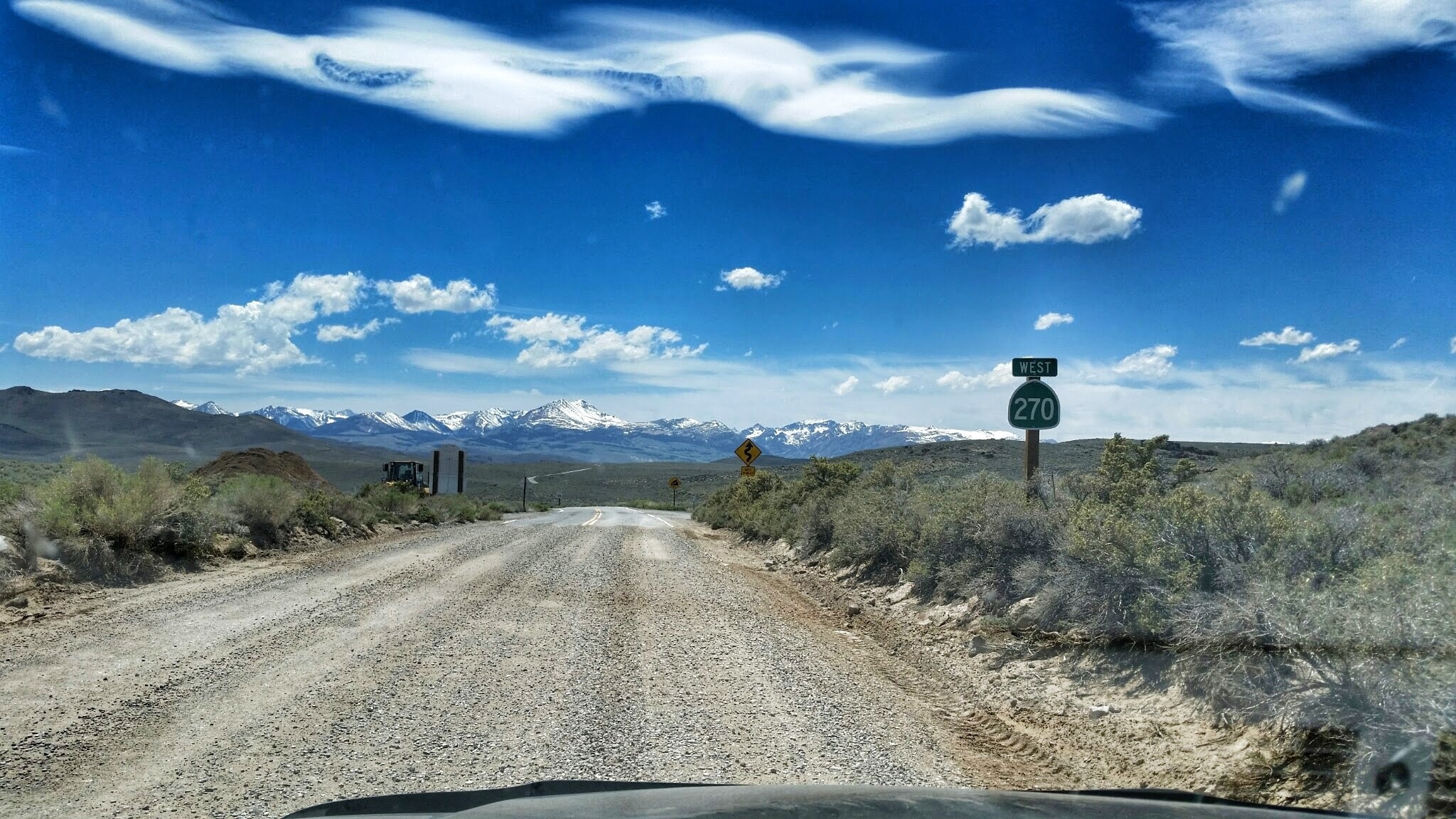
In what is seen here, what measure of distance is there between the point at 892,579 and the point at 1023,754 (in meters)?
6.99

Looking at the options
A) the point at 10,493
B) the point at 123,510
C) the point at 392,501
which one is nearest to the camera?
the point at 123,510

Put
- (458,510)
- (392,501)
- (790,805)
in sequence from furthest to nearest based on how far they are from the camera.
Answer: (458,510)
(392,501)
(790,805)

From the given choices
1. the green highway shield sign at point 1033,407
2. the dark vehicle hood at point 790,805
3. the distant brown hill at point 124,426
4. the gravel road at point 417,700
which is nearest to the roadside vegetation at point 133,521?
the gravel road at point 417,700

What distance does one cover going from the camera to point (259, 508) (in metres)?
18.0

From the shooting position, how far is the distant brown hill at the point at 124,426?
9444cm

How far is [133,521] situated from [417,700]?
9335 mm

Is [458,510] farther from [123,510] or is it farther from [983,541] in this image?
[983,541]

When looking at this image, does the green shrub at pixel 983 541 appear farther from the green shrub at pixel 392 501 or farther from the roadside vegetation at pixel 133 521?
the green shrub at pixel 392 501

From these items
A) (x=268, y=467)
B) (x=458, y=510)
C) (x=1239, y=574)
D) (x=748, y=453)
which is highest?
(x=748, y=453)

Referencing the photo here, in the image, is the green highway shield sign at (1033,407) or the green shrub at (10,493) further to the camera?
the green shrub at (10,493)

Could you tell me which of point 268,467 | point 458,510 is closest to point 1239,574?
point 458,510

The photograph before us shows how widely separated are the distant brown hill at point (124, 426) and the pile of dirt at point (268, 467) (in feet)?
203

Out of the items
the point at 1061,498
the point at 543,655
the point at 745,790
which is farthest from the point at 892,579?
the point at 745,790

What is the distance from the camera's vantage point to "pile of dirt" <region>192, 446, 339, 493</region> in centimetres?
3009
